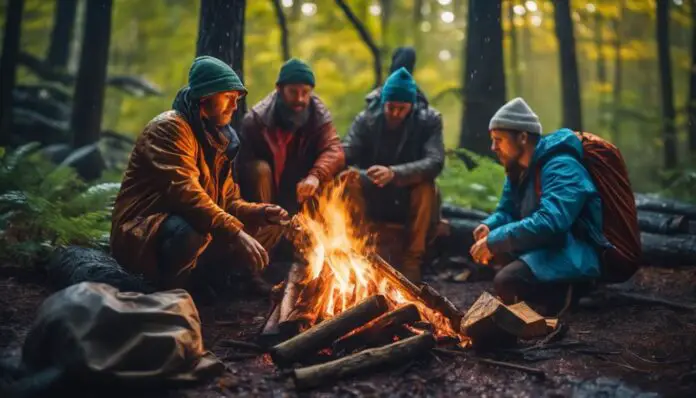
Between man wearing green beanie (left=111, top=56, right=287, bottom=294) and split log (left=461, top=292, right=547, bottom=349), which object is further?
man wearing green beanie (left=111, top=56, right=287, bottom=294)

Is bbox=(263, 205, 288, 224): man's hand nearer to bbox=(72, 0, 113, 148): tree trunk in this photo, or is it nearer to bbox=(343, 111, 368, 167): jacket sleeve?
bbox=(343, 111, 368, 167): jacket sleeve

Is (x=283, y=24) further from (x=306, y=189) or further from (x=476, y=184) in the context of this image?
(x=306, y=189)

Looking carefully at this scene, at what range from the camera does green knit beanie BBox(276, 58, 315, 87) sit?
5.85m

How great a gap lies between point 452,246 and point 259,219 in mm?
3186

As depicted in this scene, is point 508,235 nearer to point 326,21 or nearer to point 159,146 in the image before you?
point 159,146

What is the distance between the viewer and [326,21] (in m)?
15.5

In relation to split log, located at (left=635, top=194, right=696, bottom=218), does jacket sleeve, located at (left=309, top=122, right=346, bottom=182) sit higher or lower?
higher

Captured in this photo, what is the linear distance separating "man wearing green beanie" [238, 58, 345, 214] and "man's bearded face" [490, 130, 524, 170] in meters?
1.75

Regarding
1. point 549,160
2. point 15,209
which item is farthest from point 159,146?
point 549,160

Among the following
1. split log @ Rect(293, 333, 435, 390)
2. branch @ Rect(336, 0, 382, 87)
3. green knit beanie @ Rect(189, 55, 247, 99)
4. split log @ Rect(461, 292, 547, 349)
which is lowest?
split log @ Rect(293, 333, 435, 390)

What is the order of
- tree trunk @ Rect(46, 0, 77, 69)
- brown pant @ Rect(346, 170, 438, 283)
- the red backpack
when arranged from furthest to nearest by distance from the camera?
tree trunk @ Rect(46, 0, 77, 69), brown pant @ Rect(346, 170, 438, 283), the red backpack

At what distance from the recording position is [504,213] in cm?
578

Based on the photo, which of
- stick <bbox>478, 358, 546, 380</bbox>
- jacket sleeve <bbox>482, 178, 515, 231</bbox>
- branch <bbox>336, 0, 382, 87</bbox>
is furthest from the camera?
branch <bbox>336, 0, 382, 87</bbox>

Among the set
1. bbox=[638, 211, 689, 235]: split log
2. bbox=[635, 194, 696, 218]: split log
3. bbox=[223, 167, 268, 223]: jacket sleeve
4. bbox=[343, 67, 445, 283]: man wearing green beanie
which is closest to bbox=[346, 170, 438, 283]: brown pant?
bbox=[343, 67, 445, 283]: man wearing green beanie
